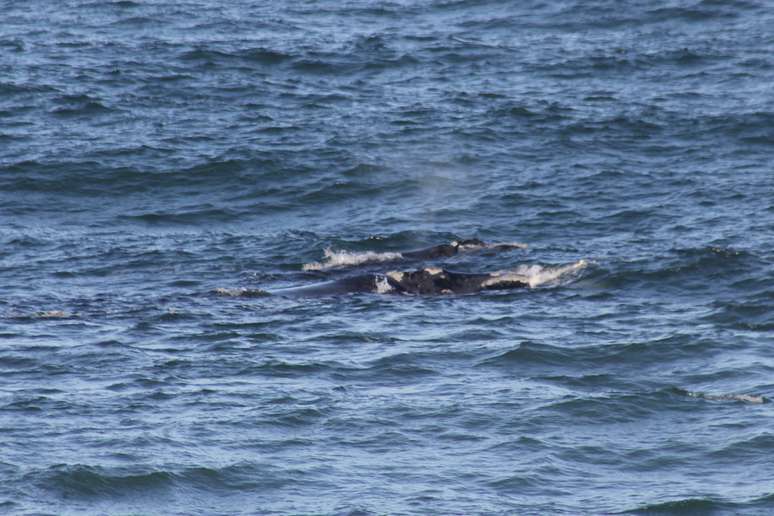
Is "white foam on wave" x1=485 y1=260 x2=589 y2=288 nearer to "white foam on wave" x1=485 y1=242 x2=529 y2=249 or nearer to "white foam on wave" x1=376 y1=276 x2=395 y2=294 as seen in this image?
"white foam on wave" x1=485 y1=242 x2=529 y2=249

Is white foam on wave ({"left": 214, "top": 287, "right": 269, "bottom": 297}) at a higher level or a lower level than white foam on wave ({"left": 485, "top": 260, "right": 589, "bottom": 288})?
higher

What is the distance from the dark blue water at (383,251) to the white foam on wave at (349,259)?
252mm

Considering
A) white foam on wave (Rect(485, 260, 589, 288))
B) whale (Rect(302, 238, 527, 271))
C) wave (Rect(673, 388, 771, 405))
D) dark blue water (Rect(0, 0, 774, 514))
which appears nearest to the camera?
dark blue water (Rect(0, 0, 774, 514))

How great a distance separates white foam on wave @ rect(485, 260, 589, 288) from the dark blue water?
164 mm

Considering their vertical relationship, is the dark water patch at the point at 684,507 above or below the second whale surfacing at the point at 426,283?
below

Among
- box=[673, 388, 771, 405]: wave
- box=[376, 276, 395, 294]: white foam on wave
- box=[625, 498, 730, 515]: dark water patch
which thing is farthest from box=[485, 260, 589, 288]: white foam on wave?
box=[625, 498, 730, 515]: dark water patch

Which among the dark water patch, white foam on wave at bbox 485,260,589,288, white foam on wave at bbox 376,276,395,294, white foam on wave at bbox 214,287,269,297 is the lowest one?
the dark water patch

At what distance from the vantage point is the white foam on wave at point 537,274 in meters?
22.9

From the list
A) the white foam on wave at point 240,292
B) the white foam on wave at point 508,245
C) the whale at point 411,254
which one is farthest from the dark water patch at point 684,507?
the white foam on wave at point 508,245

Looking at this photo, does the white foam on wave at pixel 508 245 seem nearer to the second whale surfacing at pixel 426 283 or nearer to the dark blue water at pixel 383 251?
the dark blue water at pixel 383 251

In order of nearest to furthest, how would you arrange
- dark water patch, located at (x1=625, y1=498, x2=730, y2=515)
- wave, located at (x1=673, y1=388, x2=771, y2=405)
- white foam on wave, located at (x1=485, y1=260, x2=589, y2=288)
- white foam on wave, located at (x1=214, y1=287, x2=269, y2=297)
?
dark water patch, located at (x1=625, y1=498, x2=730, y2=515)
wave, located at (x1=673, y1=388, x2=771, y2=405)
white foam on wave, located at (x1=214, y1=287, x2=269, y2=297)
white foam on wave, located at (x1=485, y1=260, x2=589, y2=288)

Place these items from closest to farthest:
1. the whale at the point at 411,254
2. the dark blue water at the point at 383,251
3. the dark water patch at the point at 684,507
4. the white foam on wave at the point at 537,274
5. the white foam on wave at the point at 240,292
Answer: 1. the dark water patch at the point at 684,507
2. the dark blue water at the point at 383,251
3. the white foam on wave at the point at 240,292
4. the white foam on wave at the point at 537,274
5. the whale at the point at 411,254

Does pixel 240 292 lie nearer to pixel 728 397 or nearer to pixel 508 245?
pixel 508 245

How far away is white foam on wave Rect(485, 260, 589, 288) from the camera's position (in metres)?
22.9
